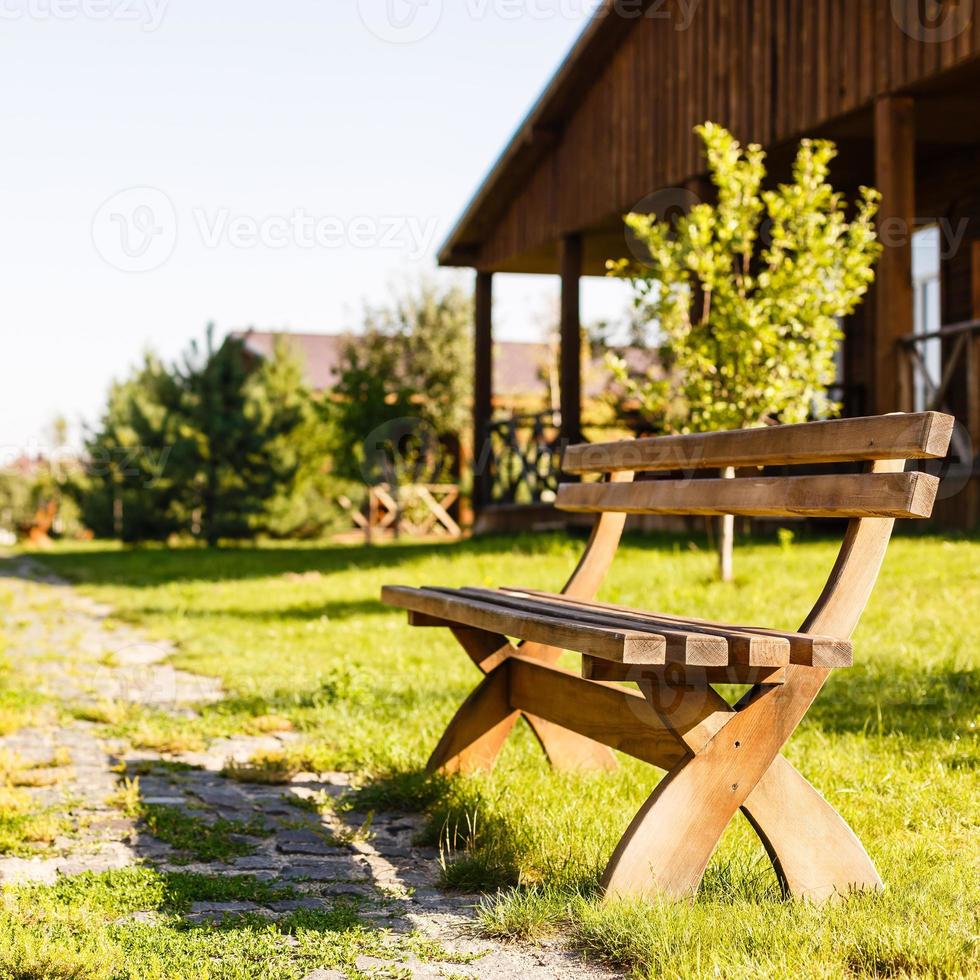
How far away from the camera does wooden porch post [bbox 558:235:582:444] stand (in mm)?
14422

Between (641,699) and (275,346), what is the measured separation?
22.1 metres

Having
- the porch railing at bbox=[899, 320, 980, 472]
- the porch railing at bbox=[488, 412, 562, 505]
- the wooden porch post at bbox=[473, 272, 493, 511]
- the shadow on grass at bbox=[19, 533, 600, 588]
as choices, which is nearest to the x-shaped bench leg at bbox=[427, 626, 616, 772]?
the porch railing at bbox=[899, 320, 980, 472]

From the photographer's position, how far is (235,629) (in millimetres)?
8023

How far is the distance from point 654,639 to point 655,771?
1.61 m

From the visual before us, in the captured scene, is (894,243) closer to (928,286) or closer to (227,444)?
(928,286)

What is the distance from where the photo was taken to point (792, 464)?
2963mm

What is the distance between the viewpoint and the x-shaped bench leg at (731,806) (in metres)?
2.56

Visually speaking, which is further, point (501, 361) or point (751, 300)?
point (501, 361)

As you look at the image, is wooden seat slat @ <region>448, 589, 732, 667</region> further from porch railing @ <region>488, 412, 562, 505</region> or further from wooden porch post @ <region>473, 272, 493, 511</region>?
wooden porch post @ <region>473, 272, 493, 511</region>

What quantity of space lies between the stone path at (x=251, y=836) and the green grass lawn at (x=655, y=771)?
3.9 inches

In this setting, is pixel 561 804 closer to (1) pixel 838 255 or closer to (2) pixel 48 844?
(2) pixel 48 844

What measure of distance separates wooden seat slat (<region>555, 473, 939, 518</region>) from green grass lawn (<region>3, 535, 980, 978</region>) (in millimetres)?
825
